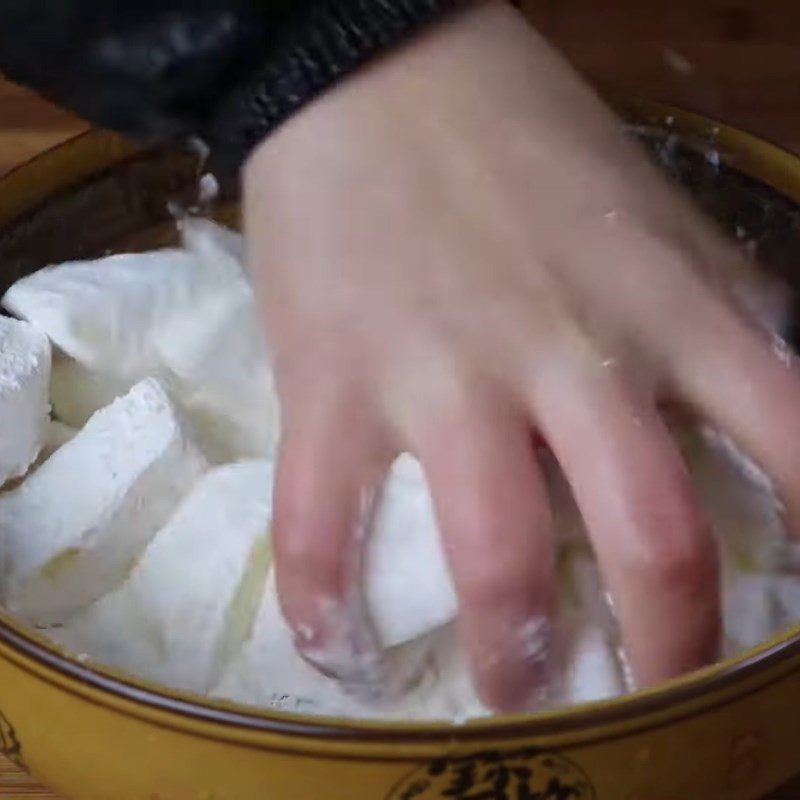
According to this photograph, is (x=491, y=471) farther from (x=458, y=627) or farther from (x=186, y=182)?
(x=186, y=182)

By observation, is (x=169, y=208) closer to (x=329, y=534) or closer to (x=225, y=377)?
(x=225, y=377)

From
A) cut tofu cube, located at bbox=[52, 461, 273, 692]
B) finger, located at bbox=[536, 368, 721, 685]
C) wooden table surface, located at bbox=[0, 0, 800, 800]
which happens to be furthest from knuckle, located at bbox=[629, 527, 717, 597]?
wooden table surface, located at bbox=[0, 0, 800, 800]

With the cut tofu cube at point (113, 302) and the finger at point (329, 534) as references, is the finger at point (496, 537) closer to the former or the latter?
the finger at point (329, 534)

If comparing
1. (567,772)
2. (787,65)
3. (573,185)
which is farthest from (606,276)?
(787,65)

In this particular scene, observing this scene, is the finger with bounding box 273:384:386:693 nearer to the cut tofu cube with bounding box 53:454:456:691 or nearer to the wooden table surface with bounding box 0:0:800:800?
the cut tofu cube with bounding box 53:454:456:691

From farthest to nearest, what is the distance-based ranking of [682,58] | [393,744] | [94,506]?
[682,58] < [94,506] < [393,744]

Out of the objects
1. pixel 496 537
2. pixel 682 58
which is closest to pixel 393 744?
pixel 496 537
